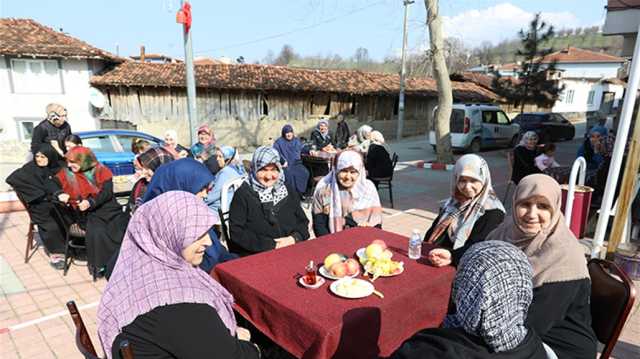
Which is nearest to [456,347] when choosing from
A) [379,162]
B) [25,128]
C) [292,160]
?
[379,162]

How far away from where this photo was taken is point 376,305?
2039 millimetres

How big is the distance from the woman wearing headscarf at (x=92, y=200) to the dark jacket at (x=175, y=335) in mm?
3219

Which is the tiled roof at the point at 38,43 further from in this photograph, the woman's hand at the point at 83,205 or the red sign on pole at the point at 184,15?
the woman's hand at the point at 83,205

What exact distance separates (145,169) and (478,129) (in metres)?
13.2

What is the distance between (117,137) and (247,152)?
8679mm

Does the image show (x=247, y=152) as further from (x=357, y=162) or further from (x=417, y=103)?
(x=357, y=162)

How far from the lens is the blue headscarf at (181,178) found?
12.1 feet

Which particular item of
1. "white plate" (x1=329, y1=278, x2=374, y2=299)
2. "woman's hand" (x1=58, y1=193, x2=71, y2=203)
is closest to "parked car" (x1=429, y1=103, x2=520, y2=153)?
"woman's hand" (x1=58, y1=193, x2=71, y2=203)

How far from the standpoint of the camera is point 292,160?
24.3 feet

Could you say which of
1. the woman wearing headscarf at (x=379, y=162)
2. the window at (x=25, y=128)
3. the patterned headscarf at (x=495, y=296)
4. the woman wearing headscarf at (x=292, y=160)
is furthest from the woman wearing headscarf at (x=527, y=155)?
the window at (x=25, y=128)

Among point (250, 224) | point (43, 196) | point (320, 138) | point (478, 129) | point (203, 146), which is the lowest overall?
point (43, 196)

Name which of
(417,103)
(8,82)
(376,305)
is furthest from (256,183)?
(417,103)

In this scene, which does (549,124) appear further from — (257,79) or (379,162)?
(379,162)

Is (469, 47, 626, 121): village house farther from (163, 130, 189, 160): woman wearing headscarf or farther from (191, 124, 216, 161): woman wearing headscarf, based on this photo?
(163, 130, 189, 160): woman wearing headscarf
